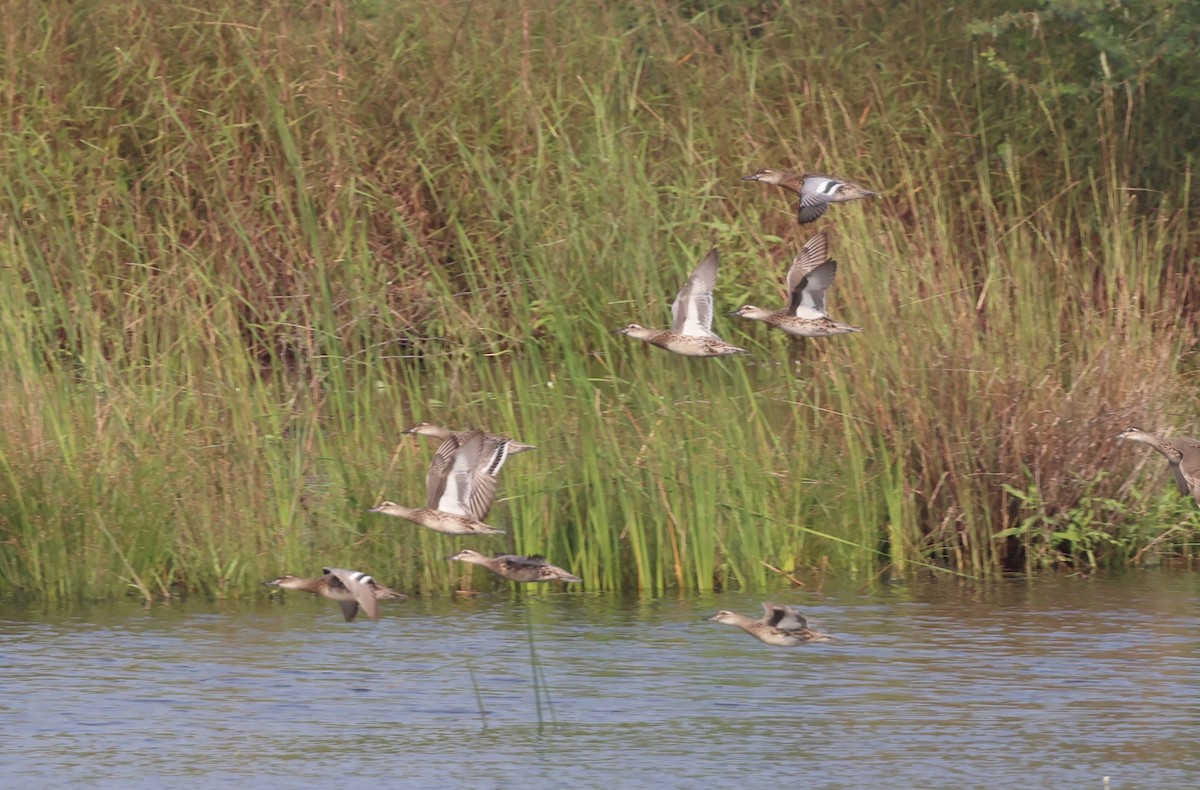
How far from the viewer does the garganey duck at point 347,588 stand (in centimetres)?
720

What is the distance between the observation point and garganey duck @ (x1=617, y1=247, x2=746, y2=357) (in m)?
9.06

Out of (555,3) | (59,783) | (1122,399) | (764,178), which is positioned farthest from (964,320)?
(555,3)

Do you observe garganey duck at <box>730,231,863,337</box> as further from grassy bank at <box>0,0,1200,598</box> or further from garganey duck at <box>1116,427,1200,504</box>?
garganey duck at <box>1116,427,1200,504</box>

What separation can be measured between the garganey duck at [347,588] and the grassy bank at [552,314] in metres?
0.54

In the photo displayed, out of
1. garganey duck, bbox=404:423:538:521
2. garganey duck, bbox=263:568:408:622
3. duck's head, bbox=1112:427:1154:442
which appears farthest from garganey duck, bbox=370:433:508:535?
duck's head, bbox=1112:427:1154:442

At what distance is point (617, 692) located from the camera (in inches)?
282

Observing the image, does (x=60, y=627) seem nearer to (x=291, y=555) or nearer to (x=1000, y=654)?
(x=291, y=555)

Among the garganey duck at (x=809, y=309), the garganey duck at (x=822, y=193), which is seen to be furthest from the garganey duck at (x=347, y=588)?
the garganey duck at (x=822, y=193)

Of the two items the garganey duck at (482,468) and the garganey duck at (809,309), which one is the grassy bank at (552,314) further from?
the garganey duck at (482,468)

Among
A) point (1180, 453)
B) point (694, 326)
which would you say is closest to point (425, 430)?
point (694, 326)

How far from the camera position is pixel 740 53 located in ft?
46.8

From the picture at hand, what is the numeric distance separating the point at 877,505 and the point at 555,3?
6.18 meters

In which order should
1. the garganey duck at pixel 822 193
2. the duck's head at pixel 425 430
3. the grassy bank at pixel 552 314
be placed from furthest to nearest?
the garganey duck at pixel 822 193 → the grassy bank at pixel 552 314 → the duck's head at pixel 425 430

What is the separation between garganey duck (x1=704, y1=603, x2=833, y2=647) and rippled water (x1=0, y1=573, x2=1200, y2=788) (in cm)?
9
